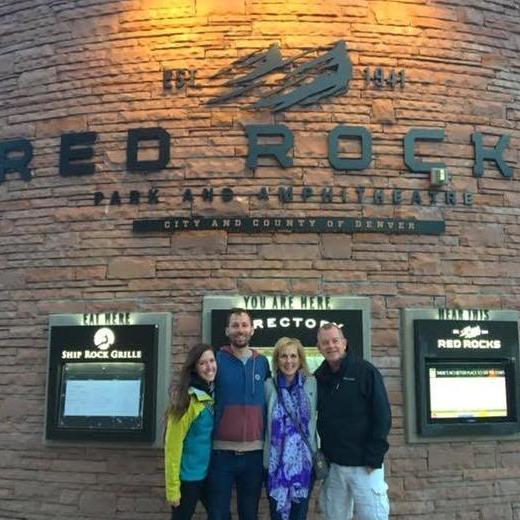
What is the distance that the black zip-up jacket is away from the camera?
3822 millimetres

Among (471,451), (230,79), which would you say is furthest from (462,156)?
(471,451)

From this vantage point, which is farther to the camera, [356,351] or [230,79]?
[230,79]

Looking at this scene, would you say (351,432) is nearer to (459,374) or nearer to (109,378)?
(459,374)

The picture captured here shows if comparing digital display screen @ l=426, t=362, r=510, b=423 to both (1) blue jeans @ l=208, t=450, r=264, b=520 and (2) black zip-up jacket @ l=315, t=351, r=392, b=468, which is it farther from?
(1) blue jeans @ l=208, t=450, r=264, b=520

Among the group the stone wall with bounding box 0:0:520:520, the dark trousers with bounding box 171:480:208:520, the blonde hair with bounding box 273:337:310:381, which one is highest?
the stone wall with bounding box 0:0:520:520

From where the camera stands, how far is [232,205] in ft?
17.3

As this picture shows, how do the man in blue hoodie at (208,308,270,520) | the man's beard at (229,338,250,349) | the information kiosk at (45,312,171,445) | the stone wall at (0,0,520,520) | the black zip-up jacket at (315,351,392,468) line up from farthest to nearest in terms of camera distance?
1. the stone wall at (0,0,520,520)
2. the information kiosk at (45,312,171,445)
3. the man's beard at (229,338,250,349)
4. the man in blue hoodie at (208,308,270,520)
5. the black zip-up jacket at (315,351,392,468)

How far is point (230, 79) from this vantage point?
5398mm

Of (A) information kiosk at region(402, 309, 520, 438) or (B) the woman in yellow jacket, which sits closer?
(B) the woman in yellow jacket

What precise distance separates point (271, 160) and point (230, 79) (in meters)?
0.78

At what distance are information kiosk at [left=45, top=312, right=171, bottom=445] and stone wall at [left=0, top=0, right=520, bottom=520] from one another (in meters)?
0.14

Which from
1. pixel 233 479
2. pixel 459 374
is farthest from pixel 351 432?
pixel 459 374

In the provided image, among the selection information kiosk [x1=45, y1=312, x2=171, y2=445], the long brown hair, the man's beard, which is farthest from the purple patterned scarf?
information kiosk [x1=45, y1=312, x2=171, y2=445]

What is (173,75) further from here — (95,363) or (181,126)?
(95,363)
